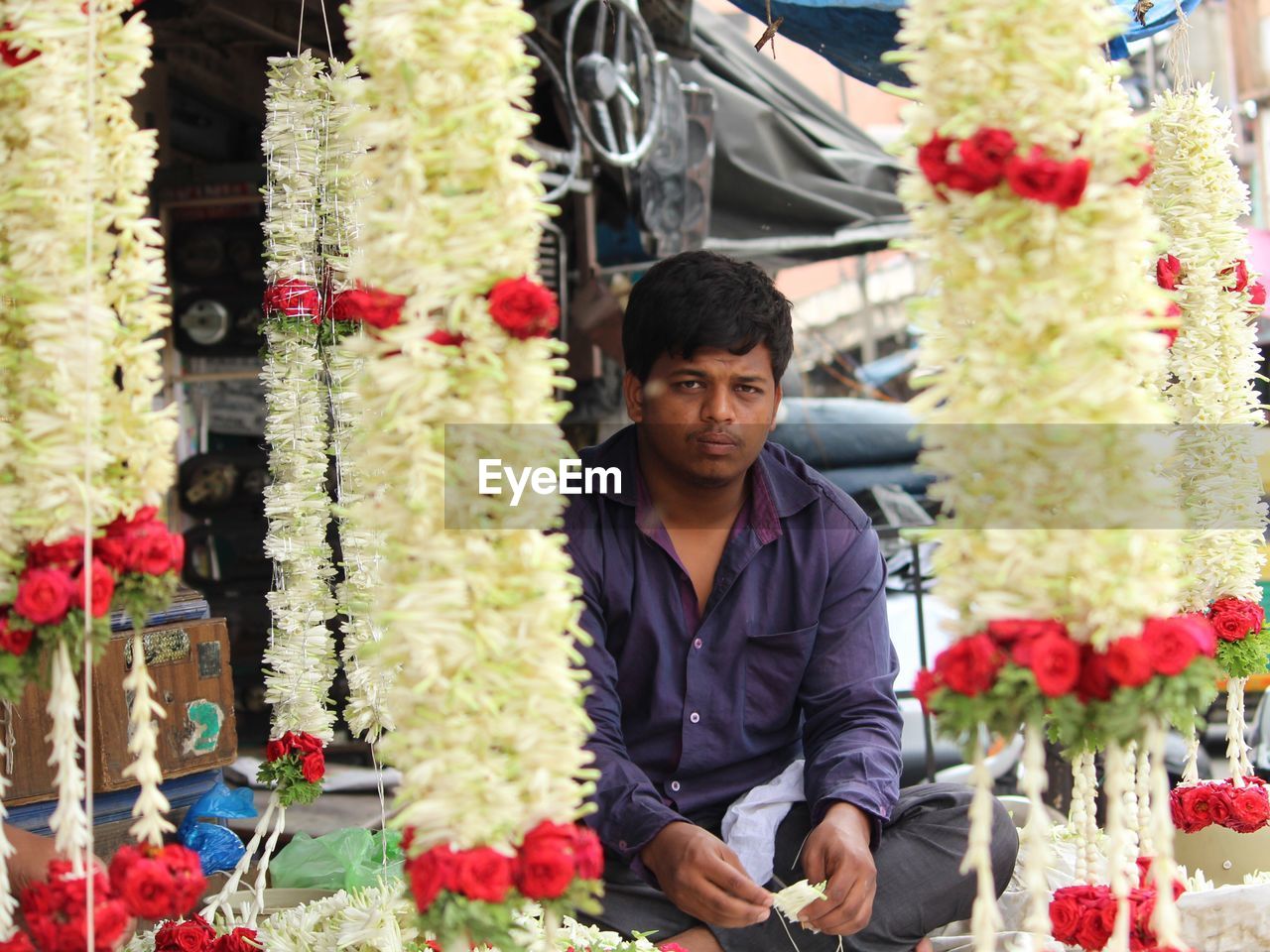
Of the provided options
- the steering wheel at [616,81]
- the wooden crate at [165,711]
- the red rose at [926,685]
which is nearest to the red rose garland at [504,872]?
the red rose at [926,685]

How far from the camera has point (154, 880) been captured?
1669 millimetres

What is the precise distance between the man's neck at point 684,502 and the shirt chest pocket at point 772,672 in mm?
284

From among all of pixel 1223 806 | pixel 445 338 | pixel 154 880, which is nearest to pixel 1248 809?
pixel 1223 806

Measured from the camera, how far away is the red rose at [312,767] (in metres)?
2.66

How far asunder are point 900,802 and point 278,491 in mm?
1534

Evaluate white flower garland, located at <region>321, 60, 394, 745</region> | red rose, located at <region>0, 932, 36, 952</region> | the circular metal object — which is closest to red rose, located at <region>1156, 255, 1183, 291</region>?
white flower garland, located at <region>321, 60, 394, 745</region>

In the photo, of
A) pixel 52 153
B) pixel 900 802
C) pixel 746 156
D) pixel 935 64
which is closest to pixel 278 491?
pixel 52 153

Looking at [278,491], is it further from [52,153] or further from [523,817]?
[523,817]

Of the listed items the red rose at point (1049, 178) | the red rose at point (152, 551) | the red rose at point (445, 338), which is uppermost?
the red rose at point (1049, 178)

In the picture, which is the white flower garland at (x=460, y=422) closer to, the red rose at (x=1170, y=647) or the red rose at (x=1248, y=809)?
the red rose at (x=1170, y=647)

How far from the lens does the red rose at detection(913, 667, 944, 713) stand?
1607 mm

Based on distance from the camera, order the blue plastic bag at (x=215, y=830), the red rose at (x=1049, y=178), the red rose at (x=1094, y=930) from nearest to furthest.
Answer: the red rose at (x=1049, y=178), the red rose at (x=1094, y=930), the blue plastic bag at (x=215, y=830)

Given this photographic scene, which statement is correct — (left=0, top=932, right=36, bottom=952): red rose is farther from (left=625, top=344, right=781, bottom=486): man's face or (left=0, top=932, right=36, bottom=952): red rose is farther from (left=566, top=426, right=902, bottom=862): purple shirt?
(left=625, top=344, right=781, bottom=486): man's face

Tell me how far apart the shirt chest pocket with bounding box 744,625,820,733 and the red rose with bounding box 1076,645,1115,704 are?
3.47 feet
